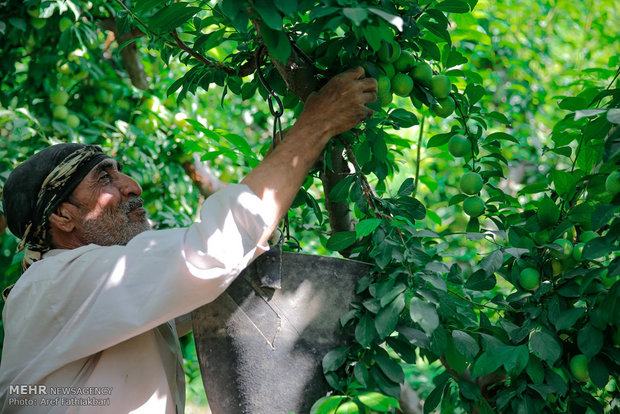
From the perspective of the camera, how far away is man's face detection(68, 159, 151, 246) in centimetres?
188

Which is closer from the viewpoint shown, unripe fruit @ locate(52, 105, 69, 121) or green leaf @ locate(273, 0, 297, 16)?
green leaf @ locate(273, 0, 297, 16)

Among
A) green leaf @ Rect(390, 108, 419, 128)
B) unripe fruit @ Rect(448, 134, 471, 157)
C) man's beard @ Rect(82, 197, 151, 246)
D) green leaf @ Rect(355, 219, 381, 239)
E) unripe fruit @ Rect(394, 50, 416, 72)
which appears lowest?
man's beard @ Rect(82, 197, 151, 246)

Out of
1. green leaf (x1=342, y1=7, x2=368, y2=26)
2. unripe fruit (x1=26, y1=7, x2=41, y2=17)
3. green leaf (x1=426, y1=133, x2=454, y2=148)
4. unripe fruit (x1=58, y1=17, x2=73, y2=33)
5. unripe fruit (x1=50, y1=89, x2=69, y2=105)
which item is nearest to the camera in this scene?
green leaf (x1=342, y1=7, x2=368, y2=26)

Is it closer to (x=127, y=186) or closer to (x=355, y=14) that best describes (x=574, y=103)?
(x=355, y=14)

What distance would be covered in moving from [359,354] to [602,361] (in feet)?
1.74

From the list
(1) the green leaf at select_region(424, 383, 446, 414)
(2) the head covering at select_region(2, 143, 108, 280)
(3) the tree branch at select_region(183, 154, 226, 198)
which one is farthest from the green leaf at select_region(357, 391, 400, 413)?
(3) the tree branch at select_region(183, 154, 226, 198)

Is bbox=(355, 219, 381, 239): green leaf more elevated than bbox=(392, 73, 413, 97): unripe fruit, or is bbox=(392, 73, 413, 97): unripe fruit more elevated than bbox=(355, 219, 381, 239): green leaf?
bbox=(392, 73, 413, 97): unripe fruit

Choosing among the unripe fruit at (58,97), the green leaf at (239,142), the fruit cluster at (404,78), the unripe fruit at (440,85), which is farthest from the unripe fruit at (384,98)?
the unripe fruit at (58,97)

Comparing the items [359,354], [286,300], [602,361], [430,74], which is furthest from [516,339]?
[430,74]

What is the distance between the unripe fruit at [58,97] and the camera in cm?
315

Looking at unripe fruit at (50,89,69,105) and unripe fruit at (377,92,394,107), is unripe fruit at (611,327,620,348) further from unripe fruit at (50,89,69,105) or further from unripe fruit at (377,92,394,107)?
unripe fruit at (50,89,69,105)

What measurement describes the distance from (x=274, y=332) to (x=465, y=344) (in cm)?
44

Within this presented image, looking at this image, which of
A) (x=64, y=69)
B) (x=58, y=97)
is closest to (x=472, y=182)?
(x=58, y=97)

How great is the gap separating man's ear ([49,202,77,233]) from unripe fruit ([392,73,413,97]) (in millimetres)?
1071
